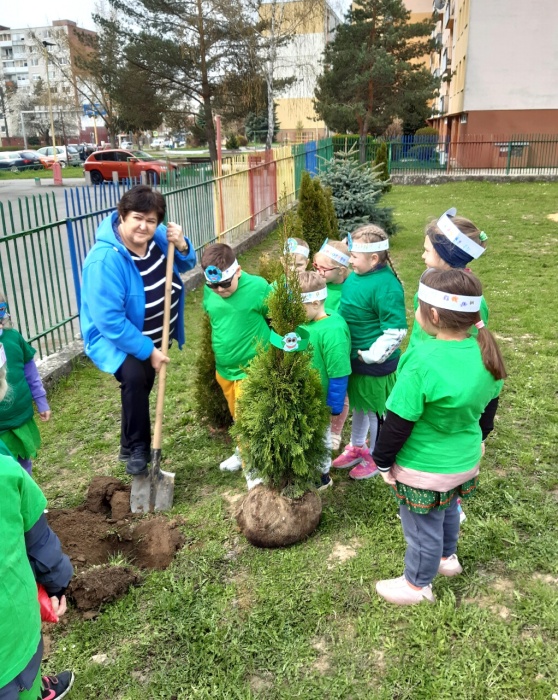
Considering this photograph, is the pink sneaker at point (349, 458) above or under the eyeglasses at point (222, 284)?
under

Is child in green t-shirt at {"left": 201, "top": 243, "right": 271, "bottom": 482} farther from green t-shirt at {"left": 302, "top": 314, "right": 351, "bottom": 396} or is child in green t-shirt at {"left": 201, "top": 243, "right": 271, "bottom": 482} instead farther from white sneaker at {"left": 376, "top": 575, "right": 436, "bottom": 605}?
white sneaker at {"left": 376, "top": 575, "right": 436, "bottom": 605}

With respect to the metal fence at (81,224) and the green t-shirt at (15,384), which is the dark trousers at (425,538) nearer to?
the green t-shirt at (15,384)

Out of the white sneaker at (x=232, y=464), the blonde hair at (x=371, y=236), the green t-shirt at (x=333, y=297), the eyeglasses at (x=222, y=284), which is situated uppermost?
the blonde hair at (x=371, y=236)

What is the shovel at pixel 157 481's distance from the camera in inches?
139

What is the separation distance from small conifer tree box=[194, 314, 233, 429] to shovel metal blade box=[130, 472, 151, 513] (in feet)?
2.78

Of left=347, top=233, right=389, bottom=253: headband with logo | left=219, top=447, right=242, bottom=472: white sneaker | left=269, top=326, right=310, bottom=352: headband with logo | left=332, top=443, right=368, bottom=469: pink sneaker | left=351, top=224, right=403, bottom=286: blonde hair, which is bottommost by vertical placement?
left=219, top=447, right=242, bottom=472: white sneaker

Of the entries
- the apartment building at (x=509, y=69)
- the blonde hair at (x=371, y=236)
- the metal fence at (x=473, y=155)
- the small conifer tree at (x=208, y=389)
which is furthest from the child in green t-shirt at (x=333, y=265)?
the apartment building at (x=509, y=69)

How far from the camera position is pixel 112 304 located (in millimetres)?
3305

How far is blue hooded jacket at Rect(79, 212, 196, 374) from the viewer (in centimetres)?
329

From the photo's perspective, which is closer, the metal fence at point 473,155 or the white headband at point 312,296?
the white headband at point 312,296

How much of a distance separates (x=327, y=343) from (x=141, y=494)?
1.48 meters

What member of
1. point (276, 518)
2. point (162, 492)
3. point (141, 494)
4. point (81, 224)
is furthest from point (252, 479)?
point (81, 224)

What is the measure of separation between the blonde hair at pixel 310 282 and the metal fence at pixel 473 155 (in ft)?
73.6

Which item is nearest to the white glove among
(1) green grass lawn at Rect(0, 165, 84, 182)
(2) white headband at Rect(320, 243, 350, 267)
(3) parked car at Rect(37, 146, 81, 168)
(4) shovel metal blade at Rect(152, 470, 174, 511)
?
(2) white headband at Rect(320, 243, 350, 267)
